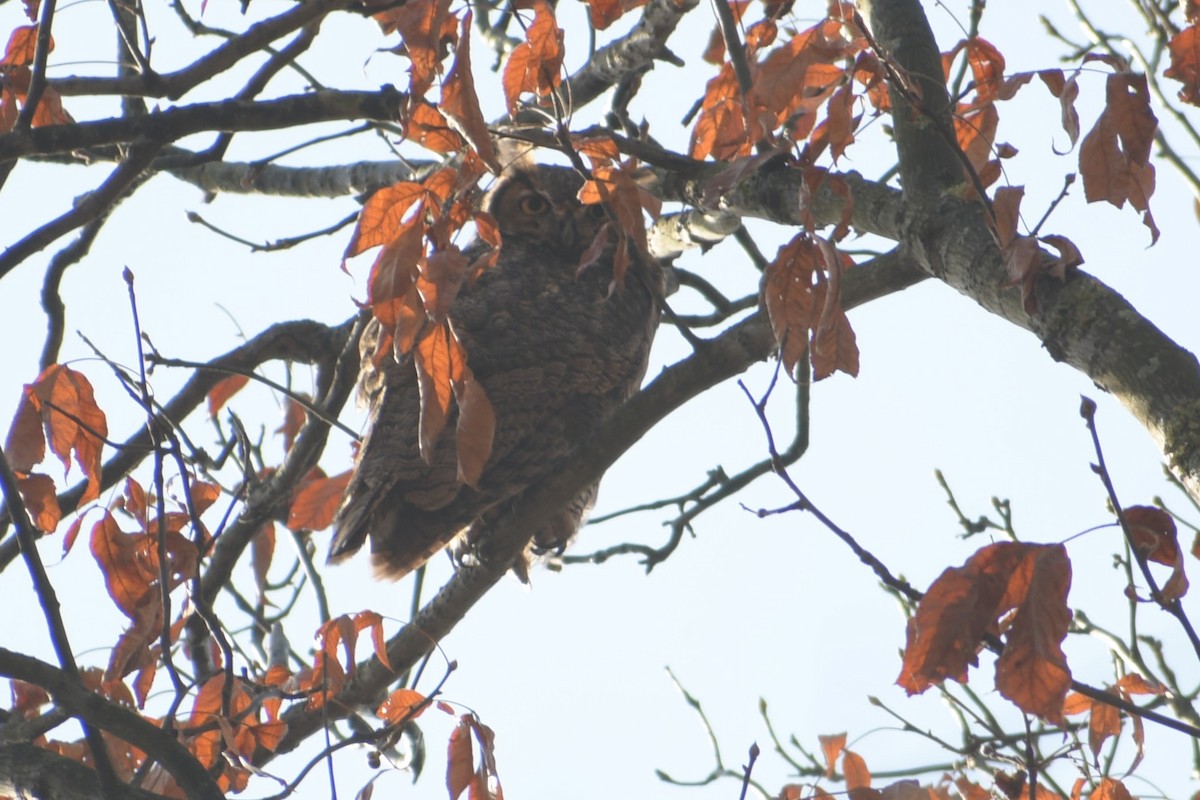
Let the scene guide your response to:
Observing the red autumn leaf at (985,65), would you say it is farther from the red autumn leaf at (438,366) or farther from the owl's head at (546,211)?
the owl's head at (546,211)

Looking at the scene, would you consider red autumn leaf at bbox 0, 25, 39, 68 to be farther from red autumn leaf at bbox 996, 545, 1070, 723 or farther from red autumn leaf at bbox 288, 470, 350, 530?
red autumn leaf at bbox 996, 545, 1070, 723

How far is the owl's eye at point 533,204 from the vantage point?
4691 millimetres

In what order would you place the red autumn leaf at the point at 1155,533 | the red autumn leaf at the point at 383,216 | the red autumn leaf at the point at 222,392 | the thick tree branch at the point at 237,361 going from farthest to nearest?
the red autumn leaf at the point at 222,392
the thick tree branch at the point at 237,361
the red autumn leaf at the point at 383,216
the red autumn leaf at the point at 1155,533

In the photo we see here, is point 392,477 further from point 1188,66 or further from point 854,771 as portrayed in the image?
point 1188,66

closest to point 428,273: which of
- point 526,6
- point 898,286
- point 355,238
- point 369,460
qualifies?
point 355,238

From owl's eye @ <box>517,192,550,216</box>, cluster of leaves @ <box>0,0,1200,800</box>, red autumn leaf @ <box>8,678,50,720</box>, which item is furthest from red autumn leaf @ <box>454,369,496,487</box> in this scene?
owl's eye @ <box>517,192,550,216</box>

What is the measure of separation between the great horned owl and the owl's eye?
0.27 m

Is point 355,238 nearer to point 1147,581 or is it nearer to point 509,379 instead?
point 1147,581

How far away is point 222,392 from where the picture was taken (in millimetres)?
3807

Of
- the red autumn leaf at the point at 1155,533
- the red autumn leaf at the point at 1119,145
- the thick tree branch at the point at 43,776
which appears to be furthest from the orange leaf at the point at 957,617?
the thick tree branch at the point at 43,776

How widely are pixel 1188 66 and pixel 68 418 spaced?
94.6 inches

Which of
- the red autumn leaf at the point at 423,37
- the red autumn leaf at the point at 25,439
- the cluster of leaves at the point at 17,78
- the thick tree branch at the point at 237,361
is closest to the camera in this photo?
the red autumn leaf at the point at 423,37

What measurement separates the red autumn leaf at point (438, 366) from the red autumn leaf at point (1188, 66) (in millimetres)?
1459

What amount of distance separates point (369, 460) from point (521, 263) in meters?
1.10
